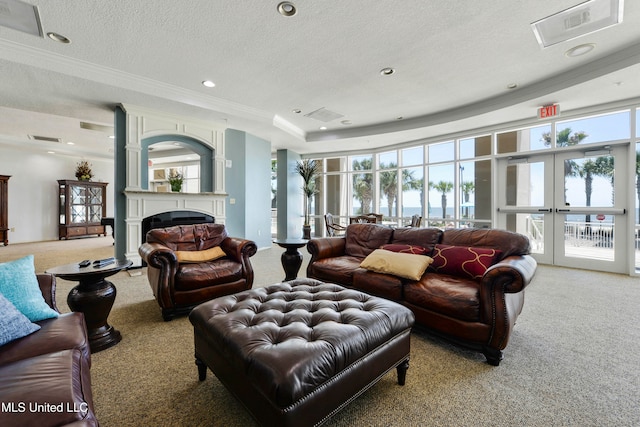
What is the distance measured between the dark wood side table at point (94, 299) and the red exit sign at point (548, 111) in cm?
594

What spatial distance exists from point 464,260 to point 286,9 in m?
2.77

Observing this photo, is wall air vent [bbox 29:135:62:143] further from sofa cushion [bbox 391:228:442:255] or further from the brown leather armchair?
sofa cushion [bbox 391:228:442:255]

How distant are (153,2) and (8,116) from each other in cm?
535

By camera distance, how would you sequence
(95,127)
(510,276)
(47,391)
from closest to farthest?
(47,391)
(510,276)
(95,127)

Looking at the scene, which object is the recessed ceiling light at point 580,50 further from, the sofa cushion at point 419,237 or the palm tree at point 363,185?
the palm tree at point 363,185

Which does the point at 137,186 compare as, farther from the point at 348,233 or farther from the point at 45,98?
the point at 348,233

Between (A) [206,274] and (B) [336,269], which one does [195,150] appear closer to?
(A) [206,274]

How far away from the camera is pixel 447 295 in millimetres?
2045

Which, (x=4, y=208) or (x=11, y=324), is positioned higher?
(x=4, y=208)

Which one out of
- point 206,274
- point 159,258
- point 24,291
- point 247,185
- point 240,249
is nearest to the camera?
point 24,291

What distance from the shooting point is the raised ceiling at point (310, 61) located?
2.55 meters

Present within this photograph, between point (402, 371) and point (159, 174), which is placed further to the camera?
point (159, 174)

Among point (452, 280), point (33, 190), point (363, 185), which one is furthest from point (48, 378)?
point (33, 190)

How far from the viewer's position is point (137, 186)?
452cm
